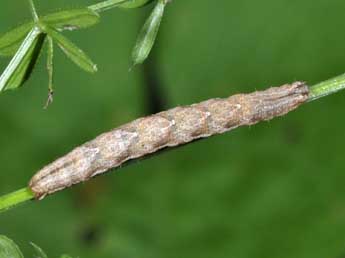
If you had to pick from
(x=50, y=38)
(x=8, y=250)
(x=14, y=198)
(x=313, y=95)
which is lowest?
(x=8, y=250)

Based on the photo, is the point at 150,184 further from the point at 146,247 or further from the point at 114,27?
the point at 114,27

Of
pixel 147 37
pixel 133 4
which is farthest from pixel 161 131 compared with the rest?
pixel 133 4

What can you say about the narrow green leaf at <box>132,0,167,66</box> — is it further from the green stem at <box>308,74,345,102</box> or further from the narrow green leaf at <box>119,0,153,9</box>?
the green stem at <box>308,74,345,102</box>

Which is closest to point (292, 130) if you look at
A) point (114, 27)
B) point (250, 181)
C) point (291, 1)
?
point (250, 181)

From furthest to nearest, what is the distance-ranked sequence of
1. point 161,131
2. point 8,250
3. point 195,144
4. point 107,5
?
→ point 195,144 < point 161,131 < point 107,5 < point 8,250

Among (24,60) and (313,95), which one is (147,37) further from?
(313,95)

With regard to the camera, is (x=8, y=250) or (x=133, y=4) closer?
(x=8, y=250)

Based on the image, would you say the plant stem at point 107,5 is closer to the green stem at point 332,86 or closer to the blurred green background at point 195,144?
the green stem at point 332,86

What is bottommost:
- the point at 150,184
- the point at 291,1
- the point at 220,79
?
the point at 150,184
